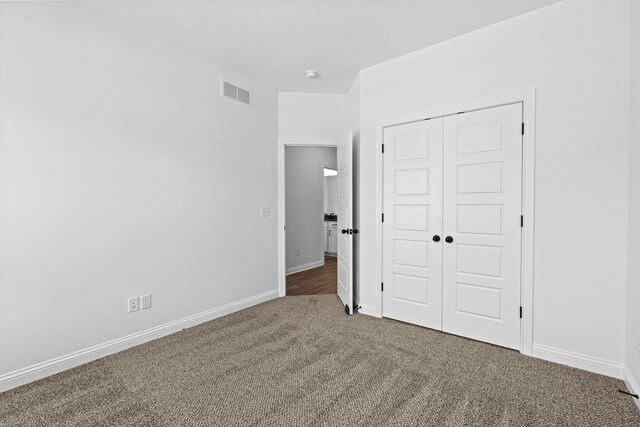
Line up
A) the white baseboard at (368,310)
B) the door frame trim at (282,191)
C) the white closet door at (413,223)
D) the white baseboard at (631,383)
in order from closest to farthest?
the white baseboard at (631,383) < the white closet door at (413,223) < the white baseboard at (368,310) < the door frame trim at (282,191)

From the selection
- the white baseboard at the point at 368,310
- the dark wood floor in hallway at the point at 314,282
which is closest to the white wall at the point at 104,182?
the dark wood floor in hallway at the point at 314,282

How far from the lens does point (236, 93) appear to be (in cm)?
343

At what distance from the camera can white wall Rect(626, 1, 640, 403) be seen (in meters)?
1.85

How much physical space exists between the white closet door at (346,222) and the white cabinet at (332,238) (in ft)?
11.9

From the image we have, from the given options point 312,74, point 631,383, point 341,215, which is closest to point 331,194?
point 341,215

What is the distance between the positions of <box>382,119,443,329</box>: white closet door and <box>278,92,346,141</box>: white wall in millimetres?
1069

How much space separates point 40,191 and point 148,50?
4.89 feet

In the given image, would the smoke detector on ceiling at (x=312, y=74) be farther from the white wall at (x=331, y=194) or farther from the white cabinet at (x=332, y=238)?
the white wall at (x=331, y=194)

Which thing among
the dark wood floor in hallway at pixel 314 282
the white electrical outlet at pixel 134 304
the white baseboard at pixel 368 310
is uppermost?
the white electrical outlet at pixel 134 304

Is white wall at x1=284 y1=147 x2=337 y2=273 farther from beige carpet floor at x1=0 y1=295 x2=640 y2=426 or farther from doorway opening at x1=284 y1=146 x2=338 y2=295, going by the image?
beige carpet floor at x1=0 y1=295 x2=640 y2=426

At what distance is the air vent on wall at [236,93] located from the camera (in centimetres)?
331

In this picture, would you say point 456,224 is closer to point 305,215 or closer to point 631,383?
point 631,383

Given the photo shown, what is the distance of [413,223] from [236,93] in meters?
2.47

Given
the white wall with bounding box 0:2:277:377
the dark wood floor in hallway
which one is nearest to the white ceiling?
the white wall with bounding box 0:2:277:377
